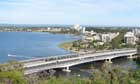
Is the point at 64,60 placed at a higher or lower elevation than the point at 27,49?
higher

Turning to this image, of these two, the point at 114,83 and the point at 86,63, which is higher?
the point at 114,83

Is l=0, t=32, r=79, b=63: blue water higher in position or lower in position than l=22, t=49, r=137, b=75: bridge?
lower

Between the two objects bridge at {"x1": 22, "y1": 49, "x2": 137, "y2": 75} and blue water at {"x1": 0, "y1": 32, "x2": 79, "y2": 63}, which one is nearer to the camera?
bridge at {"x1": 22, "y1": 49, "x2": 137, "y2": 75}

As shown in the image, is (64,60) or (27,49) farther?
(27,49)

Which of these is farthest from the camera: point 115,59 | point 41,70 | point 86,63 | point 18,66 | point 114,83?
point 115,59

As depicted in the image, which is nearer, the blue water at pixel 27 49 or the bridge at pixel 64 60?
the bridge at pixel 64 60

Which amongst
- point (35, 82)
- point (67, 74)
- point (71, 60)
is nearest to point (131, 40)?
point (71, 60)

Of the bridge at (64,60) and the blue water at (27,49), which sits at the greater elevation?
the bridge at (64,60)

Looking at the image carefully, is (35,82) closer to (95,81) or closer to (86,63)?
(95,81)
